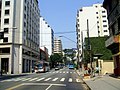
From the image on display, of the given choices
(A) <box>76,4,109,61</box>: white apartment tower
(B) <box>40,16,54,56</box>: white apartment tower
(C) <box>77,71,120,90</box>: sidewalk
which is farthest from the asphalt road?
(B) <box>40,16,54,56</box>: white apartment tower

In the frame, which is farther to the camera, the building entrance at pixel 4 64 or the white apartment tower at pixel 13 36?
the building entrance at pixel 4 64

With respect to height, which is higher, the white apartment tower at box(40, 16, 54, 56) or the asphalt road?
the white apartment tower at box(40, 16, 54, 56)

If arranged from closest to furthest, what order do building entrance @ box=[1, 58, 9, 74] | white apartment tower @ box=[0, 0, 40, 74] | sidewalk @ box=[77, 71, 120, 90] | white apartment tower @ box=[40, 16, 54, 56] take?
sidewalk @ box=[77, 71, 120, 90], white apartment tower @ box=[0, 0, 40, 74], building entrance @ box=[1, 58, 9, 74], white apartment tower @ box=[40, 16, 54, 56]

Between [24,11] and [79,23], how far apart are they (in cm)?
4706

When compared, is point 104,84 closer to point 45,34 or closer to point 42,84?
point 42,84

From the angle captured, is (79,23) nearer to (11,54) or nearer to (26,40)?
(26,40)

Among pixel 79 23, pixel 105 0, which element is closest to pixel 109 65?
pixel 105 0

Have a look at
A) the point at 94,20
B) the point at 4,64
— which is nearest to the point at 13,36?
Result: the point at 4,64

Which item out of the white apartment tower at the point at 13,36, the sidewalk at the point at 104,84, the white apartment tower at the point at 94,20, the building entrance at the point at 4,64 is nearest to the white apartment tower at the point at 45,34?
the white apartment tower at the point at 94,20

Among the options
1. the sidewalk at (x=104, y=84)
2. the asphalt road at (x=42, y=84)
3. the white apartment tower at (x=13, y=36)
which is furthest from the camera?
the white apartment tower at (x=13, y=36)

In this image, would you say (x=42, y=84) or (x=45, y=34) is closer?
(x=42, y=84)

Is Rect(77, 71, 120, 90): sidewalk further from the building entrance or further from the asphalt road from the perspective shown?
the building entrance

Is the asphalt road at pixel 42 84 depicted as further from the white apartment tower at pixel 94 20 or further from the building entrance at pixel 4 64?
the white apartment tower at pixel 94 20

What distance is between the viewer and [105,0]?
112 ft
